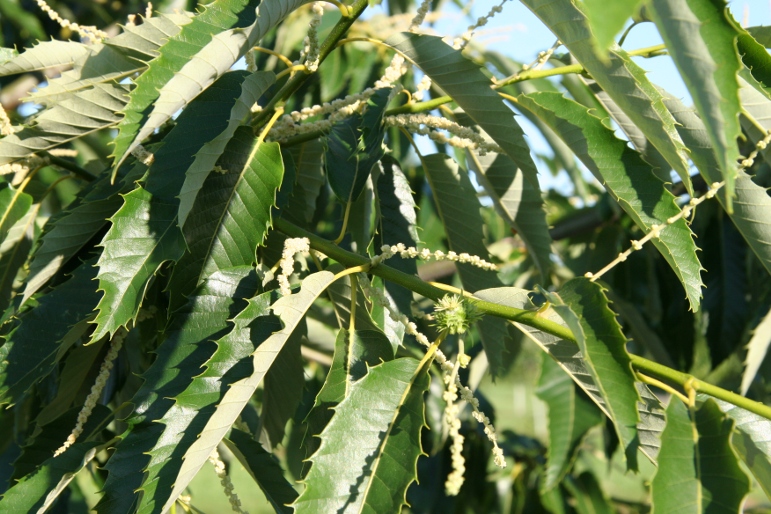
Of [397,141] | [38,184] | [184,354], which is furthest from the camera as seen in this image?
[397,141]

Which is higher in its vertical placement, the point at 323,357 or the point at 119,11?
the point at 119,11

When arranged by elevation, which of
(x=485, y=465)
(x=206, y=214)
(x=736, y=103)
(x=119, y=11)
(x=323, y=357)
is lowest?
(x=485, y=465)

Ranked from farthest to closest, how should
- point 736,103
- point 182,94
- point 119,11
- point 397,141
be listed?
point 119,11, point 397,141, point 182,94, point 736,103

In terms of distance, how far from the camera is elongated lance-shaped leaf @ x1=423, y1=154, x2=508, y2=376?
111 cm

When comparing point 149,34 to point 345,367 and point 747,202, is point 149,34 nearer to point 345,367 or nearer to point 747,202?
point 345,367

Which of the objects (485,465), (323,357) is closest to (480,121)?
(323,357)

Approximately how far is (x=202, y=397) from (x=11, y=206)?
476 mm

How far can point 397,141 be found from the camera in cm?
175

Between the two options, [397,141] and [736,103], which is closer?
[736,103]

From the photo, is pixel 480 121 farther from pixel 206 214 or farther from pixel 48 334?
pixel 48 334

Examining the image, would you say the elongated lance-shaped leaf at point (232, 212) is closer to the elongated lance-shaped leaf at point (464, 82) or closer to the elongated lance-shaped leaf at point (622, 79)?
the elongated lance-shaped leaf at point (464, 82)

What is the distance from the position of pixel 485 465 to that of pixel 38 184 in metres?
1.58

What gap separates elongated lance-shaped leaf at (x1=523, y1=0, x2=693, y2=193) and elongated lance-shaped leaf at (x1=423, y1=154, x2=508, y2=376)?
40 centimetres

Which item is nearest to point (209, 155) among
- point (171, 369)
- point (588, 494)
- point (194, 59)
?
point (194, 59)
